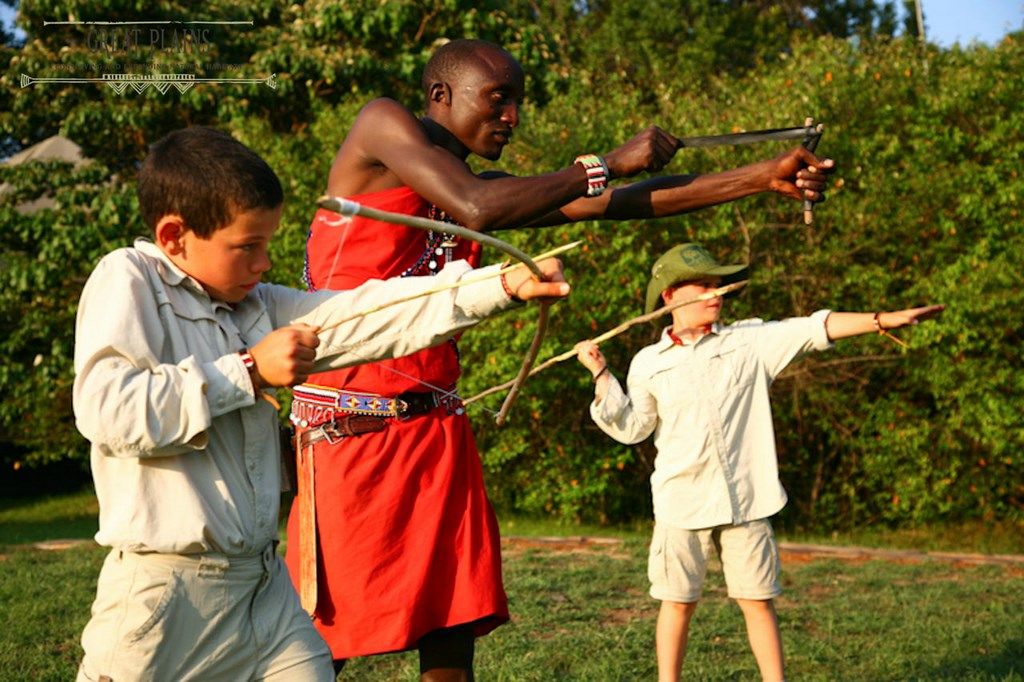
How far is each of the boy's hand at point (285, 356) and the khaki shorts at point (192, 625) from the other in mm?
418

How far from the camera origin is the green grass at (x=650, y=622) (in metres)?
5.69

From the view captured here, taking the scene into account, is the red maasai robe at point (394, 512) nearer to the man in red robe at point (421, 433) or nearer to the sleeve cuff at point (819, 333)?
the man in red robe at point (421, 433)

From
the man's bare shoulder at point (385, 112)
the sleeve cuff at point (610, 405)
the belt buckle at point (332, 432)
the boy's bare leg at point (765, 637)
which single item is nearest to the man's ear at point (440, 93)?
the man's bare shoulder at point (385, 112)

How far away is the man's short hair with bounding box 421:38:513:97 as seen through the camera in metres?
3.50

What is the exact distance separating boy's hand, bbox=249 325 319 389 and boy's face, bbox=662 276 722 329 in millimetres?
2909

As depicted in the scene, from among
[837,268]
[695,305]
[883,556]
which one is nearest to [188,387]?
[695,305]

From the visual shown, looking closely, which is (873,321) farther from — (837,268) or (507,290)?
(837,268)

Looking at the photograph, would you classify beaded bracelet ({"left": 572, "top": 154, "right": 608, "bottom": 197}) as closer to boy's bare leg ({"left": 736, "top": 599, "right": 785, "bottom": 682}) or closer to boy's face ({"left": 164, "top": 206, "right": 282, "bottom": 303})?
boy's face ({"left": 164, "top": 206, "right": 282, "bottom": 303})

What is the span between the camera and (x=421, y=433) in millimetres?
3545

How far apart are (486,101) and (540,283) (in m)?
1.09

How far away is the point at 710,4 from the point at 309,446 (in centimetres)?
2743

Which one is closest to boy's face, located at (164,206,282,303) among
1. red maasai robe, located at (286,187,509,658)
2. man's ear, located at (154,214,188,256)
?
man's ear, located at (154,214,188,256)

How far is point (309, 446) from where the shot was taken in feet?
11.8

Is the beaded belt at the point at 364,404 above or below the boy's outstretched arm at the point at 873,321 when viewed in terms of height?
below
